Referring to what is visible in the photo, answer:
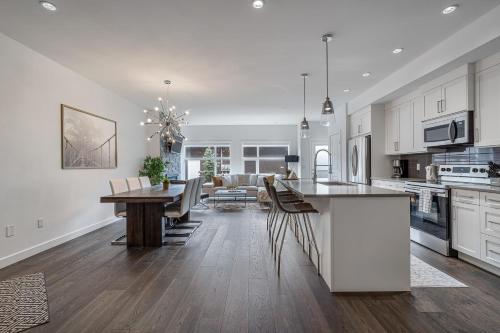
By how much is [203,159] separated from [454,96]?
7719 millimetres

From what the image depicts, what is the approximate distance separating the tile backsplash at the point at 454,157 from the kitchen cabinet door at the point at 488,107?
287mm

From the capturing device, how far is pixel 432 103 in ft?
13.0

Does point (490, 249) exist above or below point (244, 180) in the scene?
below

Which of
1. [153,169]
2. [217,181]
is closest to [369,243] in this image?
[153,169]

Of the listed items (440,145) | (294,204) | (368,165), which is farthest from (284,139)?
(294,204)

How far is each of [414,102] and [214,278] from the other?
3970mm

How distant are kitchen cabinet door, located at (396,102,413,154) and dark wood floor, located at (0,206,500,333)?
6.02 ft

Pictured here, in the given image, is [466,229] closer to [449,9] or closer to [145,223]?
[449,9]

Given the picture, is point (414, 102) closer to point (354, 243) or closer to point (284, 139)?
point (354, 243)

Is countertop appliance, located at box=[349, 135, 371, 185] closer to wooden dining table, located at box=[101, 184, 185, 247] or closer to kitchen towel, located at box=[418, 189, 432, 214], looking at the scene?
kitchen towel, located at box=[418, 189, 432, 214]

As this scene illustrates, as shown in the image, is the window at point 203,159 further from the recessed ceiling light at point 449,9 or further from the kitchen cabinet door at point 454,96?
the recessed ceiling light at point 449,9

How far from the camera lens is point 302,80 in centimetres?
479

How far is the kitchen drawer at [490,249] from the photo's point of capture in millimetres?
2678

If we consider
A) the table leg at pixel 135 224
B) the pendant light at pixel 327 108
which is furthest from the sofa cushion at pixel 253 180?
the pendant light at pixel 327 108
